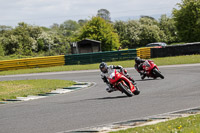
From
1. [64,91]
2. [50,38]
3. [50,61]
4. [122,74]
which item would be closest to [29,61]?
[50,61]

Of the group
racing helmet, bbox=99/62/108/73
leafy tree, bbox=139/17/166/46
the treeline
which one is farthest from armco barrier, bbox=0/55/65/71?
leafy tree, bbox=139/17/166/46

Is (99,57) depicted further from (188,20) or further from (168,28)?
(168,28)

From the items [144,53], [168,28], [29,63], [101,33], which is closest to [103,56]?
[144,53]

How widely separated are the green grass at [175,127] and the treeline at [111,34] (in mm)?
41123

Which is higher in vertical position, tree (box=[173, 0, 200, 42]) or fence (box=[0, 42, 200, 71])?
tree (box=[173, 0, 200, 42])

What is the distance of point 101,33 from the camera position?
53594mm

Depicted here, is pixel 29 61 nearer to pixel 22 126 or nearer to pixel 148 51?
pixel 148 51

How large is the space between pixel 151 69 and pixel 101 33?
36795 millimetres

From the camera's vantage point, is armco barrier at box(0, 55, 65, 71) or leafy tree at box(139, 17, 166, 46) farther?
leafy tree at box(139, 17, 166, 46)

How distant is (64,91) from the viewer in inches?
612

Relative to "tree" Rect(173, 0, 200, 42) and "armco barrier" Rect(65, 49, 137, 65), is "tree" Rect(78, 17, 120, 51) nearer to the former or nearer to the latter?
"tree" Rect(173, 0, 200, 42)

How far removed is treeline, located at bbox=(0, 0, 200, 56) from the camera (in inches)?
2143

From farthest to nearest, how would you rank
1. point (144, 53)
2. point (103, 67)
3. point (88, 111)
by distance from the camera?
point (144, 53)
point (103, 67)
point (88, 111)

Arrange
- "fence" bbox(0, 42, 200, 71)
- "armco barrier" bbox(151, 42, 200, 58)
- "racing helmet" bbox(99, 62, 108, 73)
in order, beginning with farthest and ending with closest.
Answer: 1. "fence" bbox(0, 42, 200, 71)
2. "armco barrier" bbox(151, 42, 200, 58)
3. "racing helmet" bbox(99, 62, 108, 73)
